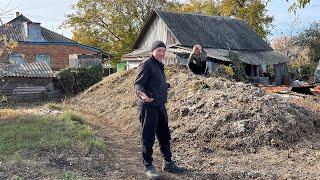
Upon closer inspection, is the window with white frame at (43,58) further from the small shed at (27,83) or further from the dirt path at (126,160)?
the dirt path at (126,160)

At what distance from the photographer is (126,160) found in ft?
22.7

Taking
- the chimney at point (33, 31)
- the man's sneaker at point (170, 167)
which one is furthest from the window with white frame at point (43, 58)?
the man's sneaker at point (170, 167)

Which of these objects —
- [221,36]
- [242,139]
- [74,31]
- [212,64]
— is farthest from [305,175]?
[74,31]

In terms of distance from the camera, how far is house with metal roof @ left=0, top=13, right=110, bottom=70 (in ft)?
112

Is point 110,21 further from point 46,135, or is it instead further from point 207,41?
point 46,135

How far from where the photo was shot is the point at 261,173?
6281mm

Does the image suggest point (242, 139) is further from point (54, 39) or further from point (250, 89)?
point (54, 39)

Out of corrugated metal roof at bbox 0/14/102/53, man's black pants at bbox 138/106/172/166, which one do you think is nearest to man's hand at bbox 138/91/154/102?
man's black pants at bbox 138/106/172/166

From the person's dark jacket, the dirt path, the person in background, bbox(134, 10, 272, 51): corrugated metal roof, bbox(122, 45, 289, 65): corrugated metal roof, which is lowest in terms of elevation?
the dirt path

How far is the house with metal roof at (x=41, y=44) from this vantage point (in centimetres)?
3406

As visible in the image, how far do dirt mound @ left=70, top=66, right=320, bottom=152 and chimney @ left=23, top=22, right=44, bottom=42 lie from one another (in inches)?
961

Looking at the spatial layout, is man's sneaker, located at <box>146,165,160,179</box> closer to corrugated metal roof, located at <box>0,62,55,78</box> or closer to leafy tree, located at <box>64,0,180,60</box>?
corrugated metal roof, located at <box>0,62,55,78</box>

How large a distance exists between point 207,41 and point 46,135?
1834 cm

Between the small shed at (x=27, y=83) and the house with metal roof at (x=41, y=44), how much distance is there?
46.9 feet
